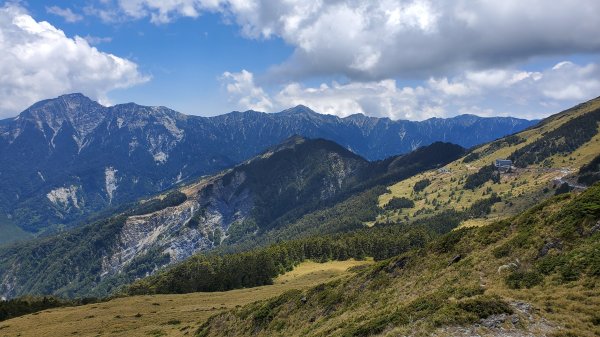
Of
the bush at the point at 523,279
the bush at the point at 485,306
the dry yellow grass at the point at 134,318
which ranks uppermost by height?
the bush at the point at 485,306

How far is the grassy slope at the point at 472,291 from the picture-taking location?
83.0ft

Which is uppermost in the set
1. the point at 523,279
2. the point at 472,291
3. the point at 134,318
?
the point at 472,291

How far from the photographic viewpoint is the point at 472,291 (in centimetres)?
3203

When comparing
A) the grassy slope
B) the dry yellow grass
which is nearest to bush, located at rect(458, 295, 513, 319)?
the grassy slope

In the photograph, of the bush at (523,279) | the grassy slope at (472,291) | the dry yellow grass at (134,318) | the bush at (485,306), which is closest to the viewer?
the grassy slope at (472,291)

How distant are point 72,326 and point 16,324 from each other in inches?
692

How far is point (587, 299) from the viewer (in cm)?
2611

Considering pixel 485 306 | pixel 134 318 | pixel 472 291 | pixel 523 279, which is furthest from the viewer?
pixel 134 318

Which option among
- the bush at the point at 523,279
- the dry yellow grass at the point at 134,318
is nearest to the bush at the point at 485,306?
the bush at the point at 523,279

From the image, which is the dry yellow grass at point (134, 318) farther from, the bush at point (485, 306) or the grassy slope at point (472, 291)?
the bush at point (485, 306)

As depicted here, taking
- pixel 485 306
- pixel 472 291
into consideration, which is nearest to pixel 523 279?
pixel 472 291

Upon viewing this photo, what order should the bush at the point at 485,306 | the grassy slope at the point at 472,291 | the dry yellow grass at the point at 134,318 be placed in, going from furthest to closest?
the dry yellow grass at the point at 134,318
the bush at the point at 485,306
the grassy slope at the point at 472,291

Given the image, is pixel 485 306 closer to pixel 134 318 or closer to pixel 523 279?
pixel 523 279

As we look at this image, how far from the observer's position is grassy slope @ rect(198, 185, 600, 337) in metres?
25.3
